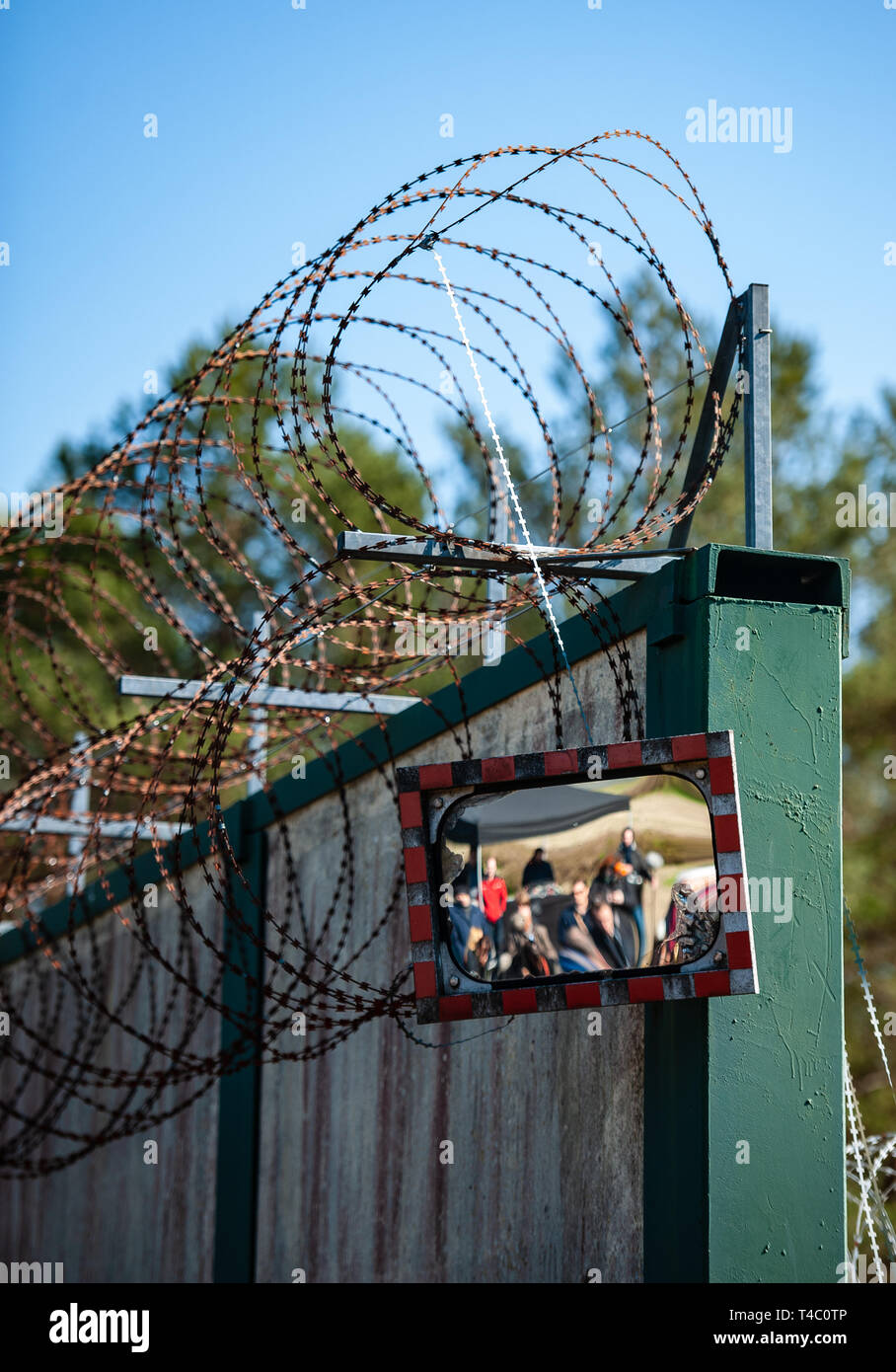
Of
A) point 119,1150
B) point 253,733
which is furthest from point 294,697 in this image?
point 119,1150

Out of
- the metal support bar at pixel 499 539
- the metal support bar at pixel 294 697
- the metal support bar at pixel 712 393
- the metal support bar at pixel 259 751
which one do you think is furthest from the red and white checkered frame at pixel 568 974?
the metal support bar at pixel 294 697

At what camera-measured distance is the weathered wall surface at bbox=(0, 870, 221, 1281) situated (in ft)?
26.9

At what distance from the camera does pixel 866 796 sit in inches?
945

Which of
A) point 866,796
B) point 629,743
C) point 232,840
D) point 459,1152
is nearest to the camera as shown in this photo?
point 629,743

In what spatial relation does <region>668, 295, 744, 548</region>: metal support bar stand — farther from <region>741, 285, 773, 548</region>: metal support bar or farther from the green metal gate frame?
the green metal gate frame

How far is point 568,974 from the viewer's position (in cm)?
408

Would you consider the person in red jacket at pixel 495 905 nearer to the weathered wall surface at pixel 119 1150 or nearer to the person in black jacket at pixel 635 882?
the person in black jacket at pixel 635 882

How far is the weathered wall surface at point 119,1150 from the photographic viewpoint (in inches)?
322

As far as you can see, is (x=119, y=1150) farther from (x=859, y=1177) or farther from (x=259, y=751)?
(x=859, y=1177)

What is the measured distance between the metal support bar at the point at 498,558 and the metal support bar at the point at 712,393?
0.20 meters

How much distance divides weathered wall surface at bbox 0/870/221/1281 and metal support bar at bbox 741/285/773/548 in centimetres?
373
